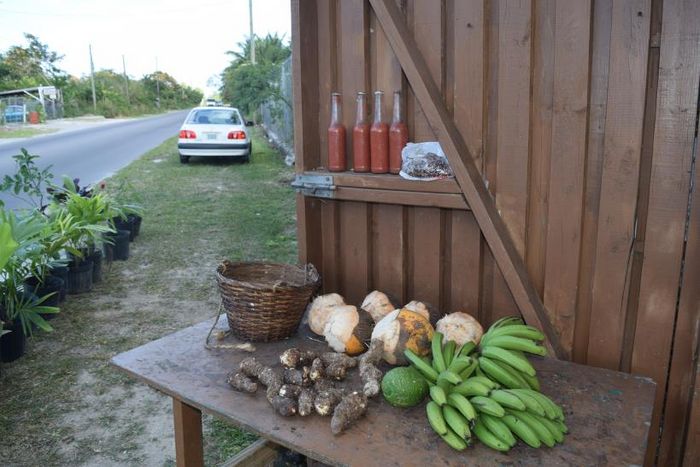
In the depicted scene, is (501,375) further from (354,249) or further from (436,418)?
(354,249)

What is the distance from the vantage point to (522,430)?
1667 mm

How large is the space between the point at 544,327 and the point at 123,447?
250 cm

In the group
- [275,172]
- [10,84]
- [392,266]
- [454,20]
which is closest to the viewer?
[454,20]

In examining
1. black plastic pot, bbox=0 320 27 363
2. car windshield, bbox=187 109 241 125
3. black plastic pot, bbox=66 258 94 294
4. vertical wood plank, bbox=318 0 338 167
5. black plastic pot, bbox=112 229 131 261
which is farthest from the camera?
car windshield, bbox=187 109 241 125

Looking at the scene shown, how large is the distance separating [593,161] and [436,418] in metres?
1.12

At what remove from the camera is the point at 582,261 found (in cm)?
223

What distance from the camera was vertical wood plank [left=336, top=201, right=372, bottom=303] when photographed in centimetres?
286

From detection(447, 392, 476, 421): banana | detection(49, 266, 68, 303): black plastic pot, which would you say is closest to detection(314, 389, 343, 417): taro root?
detection(447, 392, 476, 421): banana

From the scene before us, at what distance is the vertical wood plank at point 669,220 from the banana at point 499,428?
0.79 metres

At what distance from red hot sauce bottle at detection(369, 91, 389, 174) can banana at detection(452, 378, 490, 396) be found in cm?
115


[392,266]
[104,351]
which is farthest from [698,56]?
[104,351]

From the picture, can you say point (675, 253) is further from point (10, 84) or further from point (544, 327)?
point (10, 84)

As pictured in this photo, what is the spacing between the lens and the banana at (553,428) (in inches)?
66.0

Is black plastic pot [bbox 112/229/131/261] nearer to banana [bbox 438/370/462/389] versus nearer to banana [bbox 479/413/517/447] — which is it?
banana [bbox 438/370/462/389]
